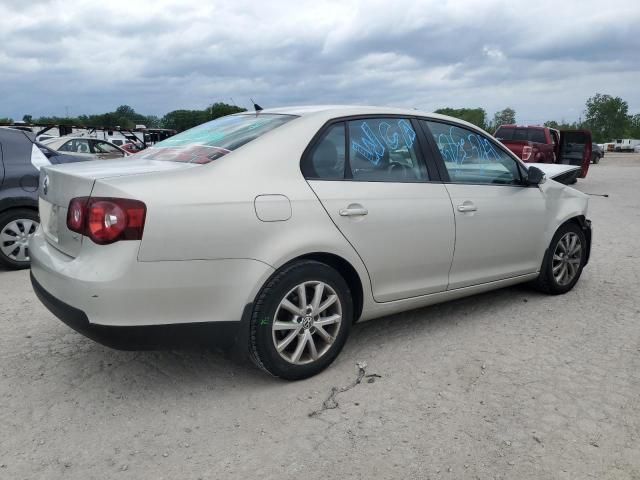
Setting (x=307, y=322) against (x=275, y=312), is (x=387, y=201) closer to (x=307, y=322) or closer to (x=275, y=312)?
(x=307, y=322)

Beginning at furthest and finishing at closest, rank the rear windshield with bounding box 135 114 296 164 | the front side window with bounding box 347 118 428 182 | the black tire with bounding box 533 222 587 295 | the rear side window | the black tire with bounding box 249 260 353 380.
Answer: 1. the rear side window
2. the black tire with bounding box 533 222 587 295
3. the front side window with bounding box 347 118 428 182
4. the rear windshield with bounding box 135 114 296 164
5. the black tire with bounding box 249 260 353 380

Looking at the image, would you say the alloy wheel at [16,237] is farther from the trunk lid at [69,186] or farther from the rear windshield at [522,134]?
the rear windshield at [522,134]

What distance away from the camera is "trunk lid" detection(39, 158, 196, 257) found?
121 inches

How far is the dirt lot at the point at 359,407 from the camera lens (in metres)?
2.69

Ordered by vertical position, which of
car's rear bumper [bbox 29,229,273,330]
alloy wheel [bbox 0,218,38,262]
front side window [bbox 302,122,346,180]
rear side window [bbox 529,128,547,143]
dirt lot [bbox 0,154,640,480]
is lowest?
dirt lot [bbox 0,154,640,480]

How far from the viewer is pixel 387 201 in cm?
378

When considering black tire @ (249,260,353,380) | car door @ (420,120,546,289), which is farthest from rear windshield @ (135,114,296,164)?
car door @ (420,120,546,289)

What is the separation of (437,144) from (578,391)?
1.89 meters

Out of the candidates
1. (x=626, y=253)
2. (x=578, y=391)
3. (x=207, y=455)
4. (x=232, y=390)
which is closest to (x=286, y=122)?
(x=232, y=390)

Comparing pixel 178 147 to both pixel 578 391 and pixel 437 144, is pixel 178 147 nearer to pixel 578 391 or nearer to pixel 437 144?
pixel 437 144

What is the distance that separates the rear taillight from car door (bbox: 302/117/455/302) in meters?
1.04

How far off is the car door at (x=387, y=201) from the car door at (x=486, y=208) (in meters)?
0.16

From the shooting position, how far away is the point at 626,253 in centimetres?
730

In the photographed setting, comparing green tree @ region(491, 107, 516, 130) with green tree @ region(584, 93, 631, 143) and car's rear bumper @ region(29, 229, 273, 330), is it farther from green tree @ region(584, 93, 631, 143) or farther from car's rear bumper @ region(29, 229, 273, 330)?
car's rear bumper @ region(29, 229, 273, 330)
